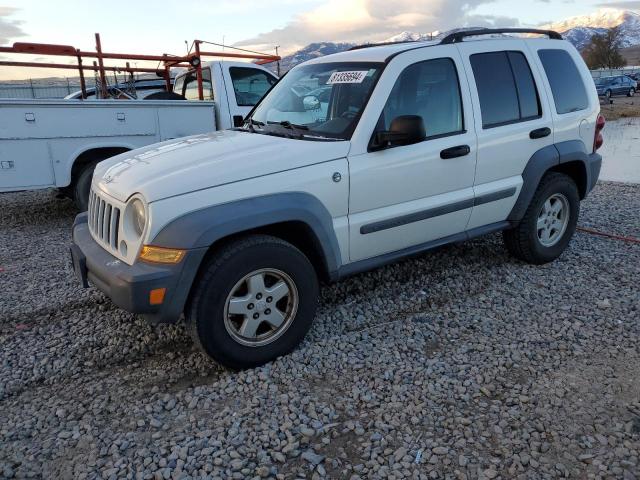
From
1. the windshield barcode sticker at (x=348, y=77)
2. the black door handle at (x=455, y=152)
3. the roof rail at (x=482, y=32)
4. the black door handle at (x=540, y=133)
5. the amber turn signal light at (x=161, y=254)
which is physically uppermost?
the roof rail at (x=482, y=32)

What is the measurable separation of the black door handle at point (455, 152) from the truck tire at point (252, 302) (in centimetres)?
133

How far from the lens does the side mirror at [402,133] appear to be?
3.37 m

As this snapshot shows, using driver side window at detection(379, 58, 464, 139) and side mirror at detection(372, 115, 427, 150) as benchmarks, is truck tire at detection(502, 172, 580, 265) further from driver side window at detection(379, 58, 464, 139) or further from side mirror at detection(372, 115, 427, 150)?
side mirror at detection(372, 115, 427, 150)

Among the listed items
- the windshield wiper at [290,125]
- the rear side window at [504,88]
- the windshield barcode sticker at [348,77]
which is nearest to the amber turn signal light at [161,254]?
the windshield wiper at [290,125]

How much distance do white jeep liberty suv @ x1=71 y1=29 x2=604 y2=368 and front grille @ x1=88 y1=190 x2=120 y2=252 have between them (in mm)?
14

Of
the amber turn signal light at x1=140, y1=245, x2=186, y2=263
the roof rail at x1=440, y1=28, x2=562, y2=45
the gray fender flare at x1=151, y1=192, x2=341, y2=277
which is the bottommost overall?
the amber turn signal light at x1=140, y1=245, x2=186, y2=263

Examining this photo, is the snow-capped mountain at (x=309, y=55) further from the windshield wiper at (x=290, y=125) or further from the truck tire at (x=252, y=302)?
the truck tire at (x=252, y=302)

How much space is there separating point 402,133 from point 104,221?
1.99m

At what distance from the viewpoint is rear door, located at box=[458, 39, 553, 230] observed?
13.5 feet

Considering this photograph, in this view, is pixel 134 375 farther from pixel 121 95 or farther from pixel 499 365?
pixel 121 95

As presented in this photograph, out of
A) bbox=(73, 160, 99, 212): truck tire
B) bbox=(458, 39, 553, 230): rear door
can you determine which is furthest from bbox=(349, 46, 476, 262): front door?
bbox=(73, 160, 99, 212): truck tire

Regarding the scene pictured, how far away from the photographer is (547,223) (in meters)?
4.82

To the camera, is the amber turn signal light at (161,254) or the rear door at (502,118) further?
the rear door at (502,118)

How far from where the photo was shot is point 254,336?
3248 millimetres
